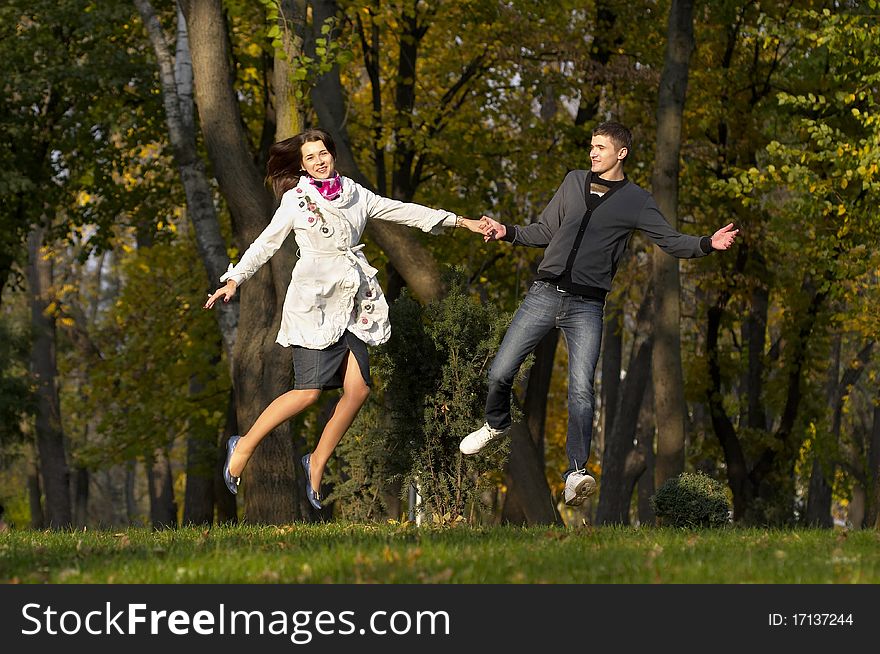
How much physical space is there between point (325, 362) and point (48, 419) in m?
22.0

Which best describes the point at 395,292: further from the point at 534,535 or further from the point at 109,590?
the point at 109,590

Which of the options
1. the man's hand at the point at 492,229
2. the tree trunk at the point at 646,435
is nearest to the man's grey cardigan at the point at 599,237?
the man's hand at the point at 492,229

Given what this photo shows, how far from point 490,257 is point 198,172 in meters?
10.1

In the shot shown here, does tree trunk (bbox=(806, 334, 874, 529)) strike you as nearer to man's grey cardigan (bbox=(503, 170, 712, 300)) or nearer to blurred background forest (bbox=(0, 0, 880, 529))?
blurred background forest (bbox=(0, 0, 880, 529))

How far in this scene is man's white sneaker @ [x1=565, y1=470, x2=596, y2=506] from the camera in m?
8.51

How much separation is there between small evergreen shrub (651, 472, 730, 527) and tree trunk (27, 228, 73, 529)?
61.5 ft

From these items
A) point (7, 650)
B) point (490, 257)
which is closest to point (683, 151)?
point (490, 257)

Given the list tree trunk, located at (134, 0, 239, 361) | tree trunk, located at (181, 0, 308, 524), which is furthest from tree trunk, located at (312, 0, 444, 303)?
tree trunk, located at (134, 0, 239, 361)

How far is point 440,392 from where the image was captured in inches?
400

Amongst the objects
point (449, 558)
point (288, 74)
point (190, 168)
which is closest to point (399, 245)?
point (288, 74)

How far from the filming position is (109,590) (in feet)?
17.6

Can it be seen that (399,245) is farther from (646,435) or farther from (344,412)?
(646,435)

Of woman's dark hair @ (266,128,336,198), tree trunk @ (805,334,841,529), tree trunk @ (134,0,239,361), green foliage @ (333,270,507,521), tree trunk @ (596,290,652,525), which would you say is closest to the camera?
woman's dark hair @ (266,128,336,198)

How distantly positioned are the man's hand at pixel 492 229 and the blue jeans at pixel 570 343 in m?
0.43
